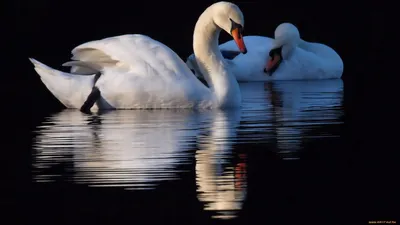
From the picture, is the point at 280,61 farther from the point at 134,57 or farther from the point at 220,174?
the point at 220,174

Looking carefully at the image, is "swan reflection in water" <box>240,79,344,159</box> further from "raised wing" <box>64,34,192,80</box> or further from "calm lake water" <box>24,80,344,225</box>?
"raised wing" <box>64,34,192,80</box>

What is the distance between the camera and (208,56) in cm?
1335

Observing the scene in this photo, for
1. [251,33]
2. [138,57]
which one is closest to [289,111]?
[138,57]

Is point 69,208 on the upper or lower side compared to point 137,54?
lower

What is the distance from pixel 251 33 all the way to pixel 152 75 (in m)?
11.5

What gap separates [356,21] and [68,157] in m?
15.1

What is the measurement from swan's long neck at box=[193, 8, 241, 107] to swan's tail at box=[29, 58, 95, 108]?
3.24ft

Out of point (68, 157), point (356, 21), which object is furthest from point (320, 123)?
point (356, 21)

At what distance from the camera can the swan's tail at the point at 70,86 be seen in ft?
43.9

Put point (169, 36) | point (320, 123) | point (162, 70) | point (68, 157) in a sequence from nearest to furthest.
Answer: point (68, 157)
point (320, 123)
point (162, 70)
point (169, 36)

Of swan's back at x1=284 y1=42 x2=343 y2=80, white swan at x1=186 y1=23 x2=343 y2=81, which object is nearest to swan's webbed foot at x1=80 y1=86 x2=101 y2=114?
white swan at x1=186 y1=23 x2=343 y2=81

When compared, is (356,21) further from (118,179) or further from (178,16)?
(118,179)

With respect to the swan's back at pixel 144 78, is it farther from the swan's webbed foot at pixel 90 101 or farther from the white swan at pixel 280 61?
the white swan at pixel 280 61

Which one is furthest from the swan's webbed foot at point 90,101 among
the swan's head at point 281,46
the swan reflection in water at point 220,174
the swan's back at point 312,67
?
the swan's back at point 312,67
